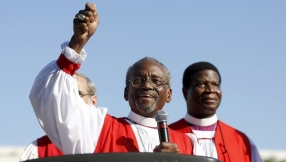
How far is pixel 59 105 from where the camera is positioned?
5309 millimetres

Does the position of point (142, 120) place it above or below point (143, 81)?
below

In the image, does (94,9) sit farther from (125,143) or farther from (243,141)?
(243,141)

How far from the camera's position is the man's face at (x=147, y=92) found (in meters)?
6.35

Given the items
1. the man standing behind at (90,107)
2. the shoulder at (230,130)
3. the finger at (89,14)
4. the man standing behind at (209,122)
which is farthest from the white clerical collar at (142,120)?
the shoulder at (230,130)

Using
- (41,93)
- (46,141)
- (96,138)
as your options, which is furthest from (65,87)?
(46,141)

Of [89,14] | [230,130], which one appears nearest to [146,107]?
[89,14]

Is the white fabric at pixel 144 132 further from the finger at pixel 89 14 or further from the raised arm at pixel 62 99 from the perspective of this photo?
the finger at pixel 89 14

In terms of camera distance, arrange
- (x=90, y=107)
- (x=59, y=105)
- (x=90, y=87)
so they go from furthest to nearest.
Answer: (x=90, y=87), (x=90, y=107), (x=59, y=105)

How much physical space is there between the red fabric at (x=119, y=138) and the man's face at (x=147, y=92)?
199 millimetres

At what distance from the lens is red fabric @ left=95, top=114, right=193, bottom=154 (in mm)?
5909

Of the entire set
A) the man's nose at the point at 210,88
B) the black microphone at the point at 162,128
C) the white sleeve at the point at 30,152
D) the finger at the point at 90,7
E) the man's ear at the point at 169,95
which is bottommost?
the white sleeve at the point at 30,152

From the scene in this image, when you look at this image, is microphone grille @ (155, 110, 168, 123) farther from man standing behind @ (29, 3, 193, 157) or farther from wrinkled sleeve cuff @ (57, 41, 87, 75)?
wrinkled sleeve cuff @ (57, 41, 87, 75)

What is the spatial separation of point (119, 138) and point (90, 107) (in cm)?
45

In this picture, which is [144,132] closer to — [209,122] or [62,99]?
[62,99]
